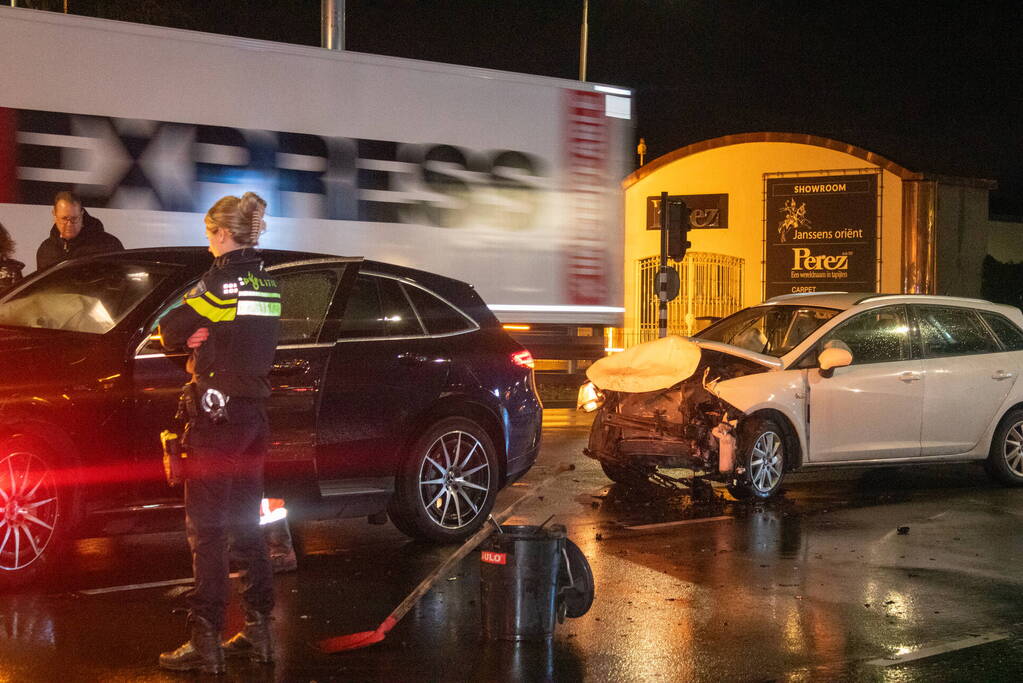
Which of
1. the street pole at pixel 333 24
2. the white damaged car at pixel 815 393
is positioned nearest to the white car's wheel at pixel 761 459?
the white damaged car at pixel 815 393

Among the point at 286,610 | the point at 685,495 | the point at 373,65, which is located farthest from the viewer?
the point at 373,65

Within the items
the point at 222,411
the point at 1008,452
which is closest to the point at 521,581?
the point at 222,411

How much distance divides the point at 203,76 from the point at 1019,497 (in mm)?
8057

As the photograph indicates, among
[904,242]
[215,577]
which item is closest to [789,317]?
[215,577]

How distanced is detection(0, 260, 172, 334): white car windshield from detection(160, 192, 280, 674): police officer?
198 cm

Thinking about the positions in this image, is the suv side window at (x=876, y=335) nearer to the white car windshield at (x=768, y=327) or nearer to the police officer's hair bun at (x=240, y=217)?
the white car windshield at (x=768, y=327)

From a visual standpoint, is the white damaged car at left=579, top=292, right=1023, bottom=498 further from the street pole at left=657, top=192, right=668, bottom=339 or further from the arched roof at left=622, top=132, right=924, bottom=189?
the arched roof at left=622, top=132, right=924, bottom=189

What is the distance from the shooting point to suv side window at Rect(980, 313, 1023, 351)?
12.0 meters

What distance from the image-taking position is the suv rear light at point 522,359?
8.70 metres

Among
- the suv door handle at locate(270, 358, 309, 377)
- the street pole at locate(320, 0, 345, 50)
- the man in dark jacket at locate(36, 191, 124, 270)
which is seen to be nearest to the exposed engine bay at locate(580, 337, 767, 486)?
the suv door handle at locate(270, 358, 309, 377)

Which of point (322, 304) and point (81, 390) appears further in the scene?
point (322, 304)

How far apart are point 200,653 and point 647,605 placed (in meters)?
2.52

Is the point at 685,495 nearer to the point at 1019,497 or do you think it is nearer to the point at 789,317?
the point at 789,317

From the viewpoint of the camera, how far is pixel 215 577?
533 cm
